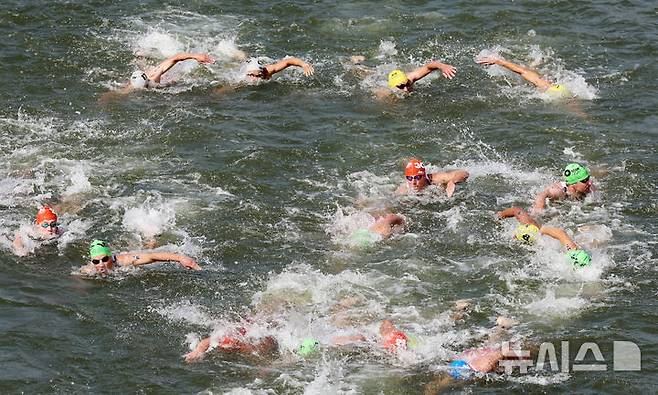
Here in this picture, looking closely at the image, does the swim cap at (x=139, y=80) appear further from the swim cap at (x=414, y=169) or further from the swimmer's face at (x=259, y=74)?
the swim cap at (x=414, y=169)

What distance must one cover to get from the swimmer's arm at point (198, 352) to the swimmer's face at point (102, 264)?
108 inches

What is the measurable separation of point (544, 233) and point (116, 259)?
747 centimetres

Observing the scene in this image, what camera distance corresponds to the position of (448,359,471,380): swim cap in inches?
583

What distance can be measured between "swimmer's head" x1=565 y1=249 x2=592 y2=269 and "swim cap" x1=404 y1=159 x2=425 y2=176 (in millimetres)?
3633

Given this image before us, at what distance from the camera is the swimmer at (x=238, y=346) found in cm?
1545

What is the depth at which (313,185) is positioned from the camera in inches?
810

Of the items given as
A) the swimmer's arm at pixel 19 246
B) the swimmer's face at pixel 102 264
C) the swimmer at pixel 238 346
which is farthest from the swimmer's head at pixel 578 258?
the swimmer's arm at pixel 19 246

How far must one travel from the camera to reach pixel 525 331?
→ 15930 mm

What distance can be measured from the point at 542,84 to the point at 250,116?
22.5ft

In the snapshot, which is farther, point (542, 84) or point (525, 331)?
point (542, 84)

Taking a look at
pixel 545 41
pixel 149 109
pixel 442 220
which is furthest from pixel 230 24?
pixel 442 220

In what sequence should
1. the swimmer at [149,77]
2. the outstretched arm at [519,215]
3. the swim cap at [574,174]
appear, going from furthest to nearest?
the swimmer at [149,77] < the swim cap at [574,174] < the outstretched arm at [519,215]

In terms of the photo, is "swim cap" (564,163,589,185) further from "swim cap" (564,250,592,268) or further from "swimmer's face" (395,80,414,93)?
"swimmer's face" (395,80,414,93)

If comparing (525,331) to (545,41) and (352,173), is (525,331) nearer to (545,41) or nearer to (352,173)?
(352,173)
